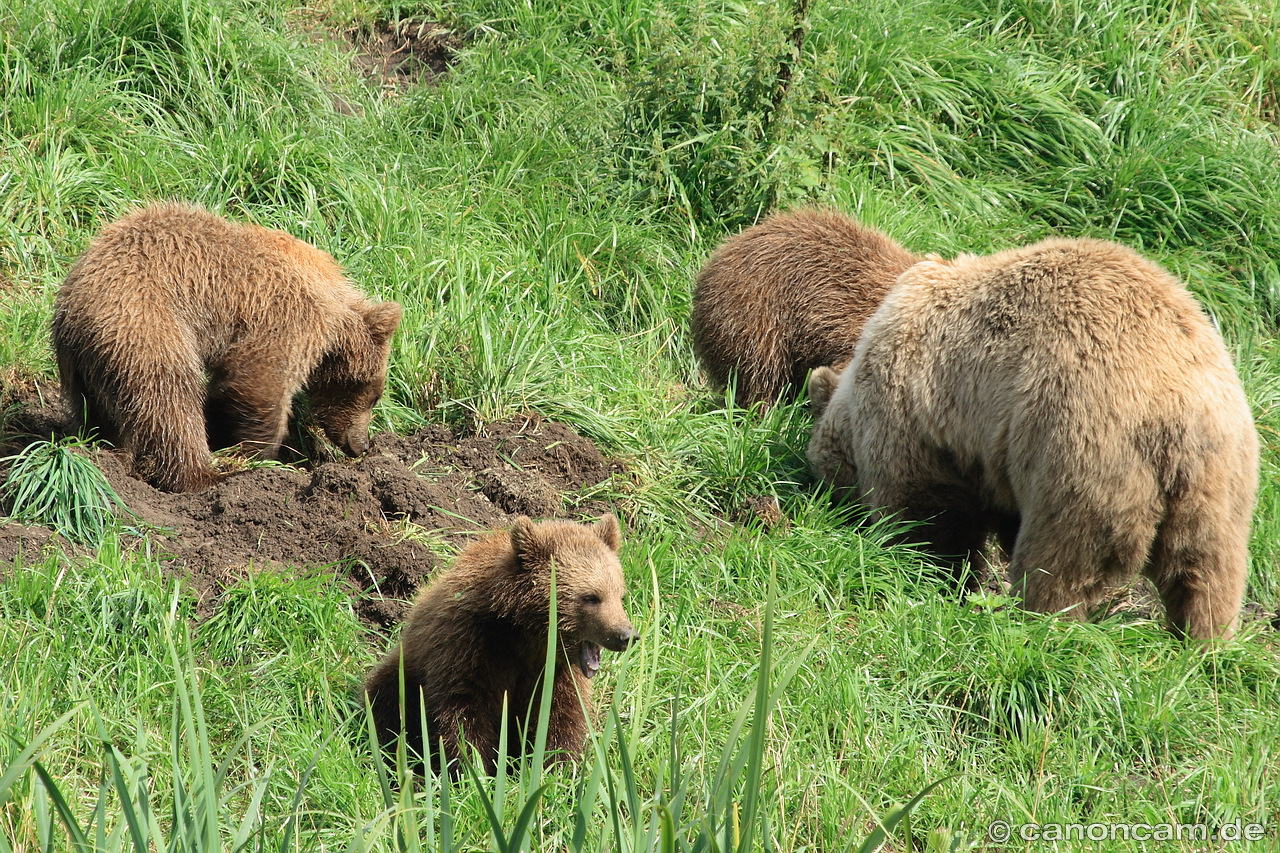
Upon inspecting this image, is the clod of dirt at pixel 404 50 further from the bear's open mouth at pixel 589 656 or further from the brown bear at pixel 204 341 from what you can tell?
the bear's open mouth at pixel 589 656

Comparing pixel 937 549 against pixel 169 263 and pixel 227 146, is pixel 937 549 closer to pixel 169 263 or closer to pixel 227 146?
pixel 169 263

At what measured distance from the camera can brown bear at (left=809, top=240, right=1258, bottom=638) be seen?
4430 millimetres

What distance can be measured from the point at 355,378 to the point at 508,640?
8.06ft

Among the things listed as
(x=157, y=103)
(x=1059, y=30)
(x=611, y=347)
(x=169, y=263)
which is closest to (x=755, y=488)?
(x=611, y=347)

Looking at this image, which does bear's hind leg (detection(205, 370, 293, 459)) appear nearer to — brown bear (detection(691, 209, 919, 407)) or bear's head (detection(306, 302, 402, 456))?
bear's head (detection(306, 302, 402, 456))

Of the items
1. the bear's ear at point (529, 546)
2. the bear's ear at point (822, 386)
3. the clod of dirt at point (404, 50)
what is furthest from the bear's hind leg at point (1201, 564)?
the clod of dirt at point (404, 50)

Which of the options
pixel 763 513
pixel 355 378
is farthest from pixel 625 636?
pixel 355 378

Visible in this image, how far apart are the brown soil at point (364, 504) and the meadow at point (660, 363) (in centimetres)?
16

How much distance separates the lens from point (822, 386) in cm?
622

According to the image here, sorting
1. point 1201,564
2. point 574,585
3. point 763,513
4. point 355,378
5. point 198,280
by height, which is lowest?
point 763,513

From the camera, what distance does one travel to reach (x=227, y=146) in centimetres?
718

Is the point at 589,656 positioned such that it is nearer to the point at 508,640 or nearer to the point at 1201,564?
the point at 508,640

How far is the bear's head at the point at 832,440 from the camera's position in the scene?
5824 mm

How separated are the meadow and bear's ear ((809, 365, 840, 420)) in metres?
0.26
